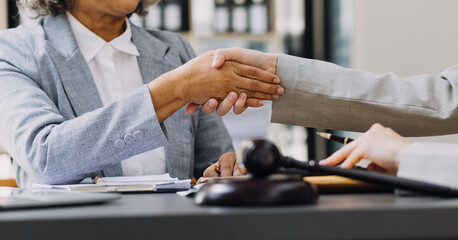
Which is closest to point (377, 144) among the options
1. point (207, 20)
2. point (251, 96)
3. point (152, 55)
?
point (251, 96)

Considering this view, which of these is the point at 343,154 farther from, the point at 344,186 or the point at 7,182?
the point at 7,182

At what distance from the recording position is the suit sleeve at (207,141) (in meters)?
1.79

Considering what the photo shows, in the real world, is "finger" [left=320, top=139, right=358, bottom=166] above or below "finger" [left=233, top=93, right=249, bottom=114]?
below

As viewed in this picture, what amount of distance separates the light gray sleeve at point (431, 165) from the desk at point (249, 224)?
0.65ft

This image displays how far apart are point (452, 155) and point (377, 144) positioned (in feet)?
0.38

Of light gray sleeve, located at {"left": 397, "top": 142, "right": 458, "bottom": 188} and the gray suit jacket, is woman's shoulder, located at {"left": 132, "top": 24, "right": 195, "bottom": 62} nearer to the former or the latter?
the gray suit jacket

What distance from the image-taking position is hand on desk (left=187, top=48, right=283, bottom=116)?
1415 mm

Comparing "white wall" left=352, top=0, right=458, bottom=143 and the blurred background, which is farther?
the blurred background

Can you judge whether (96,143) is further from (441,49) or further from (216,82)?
A: (441,49)

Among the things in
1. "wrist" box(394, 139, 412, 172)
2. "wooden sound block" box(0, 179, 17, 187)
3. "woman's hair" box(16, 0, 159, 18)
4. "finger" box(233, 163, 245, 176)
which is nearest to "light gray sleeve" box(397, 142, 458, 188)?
"wrist" box(394, 139, 412, 172)

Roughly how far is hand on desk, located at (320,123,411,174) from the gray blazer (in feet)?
1.36

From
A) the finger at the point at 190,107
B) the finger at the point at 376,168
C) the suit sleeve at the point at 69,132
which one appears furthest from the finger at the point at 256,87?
the finger at the point at 376,168

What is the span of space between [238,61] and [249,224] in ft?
3.39

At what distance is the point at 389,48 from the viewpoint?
2424 mm
